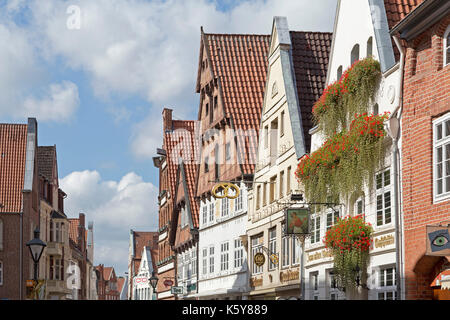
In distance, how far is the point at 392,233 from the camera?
1855 cm

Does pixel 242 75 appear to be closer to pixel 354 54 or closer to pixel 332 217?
pixel 354 54

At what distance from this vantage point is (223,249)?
123 ft

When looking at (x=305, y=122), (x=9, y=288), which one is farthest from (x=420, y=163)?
(x=9, y=288)

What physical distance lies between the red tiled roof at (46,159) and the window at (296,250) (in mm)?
33202

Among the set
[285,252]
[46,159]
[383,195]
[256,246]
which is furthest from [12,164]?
[383,195]

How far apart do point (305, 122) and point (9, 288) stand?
83.9 feet

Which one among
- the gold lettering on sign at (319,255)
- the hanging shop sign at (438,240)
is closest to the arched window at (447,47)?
the hanging shop sign at (438,240)

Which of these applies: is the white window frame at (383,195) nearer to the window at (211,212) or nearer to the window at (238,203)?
the window at (238,203)

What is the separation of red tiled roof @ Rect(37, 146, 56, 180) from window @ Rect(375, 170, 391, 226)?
41.0 m

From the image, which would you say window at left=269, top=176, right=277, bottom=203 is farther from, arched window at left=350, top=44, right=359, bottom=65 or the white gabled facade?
arched window at left=350, top=44, right=359, bottom=65

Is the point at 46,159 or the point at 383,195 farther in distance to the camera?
the point at 46,159

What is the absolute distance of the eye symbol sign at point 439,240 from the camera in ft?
50.0

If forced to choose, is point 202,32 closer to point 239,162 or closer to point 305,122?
point 239,162

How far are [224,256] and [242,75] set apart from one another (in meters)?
8.50
